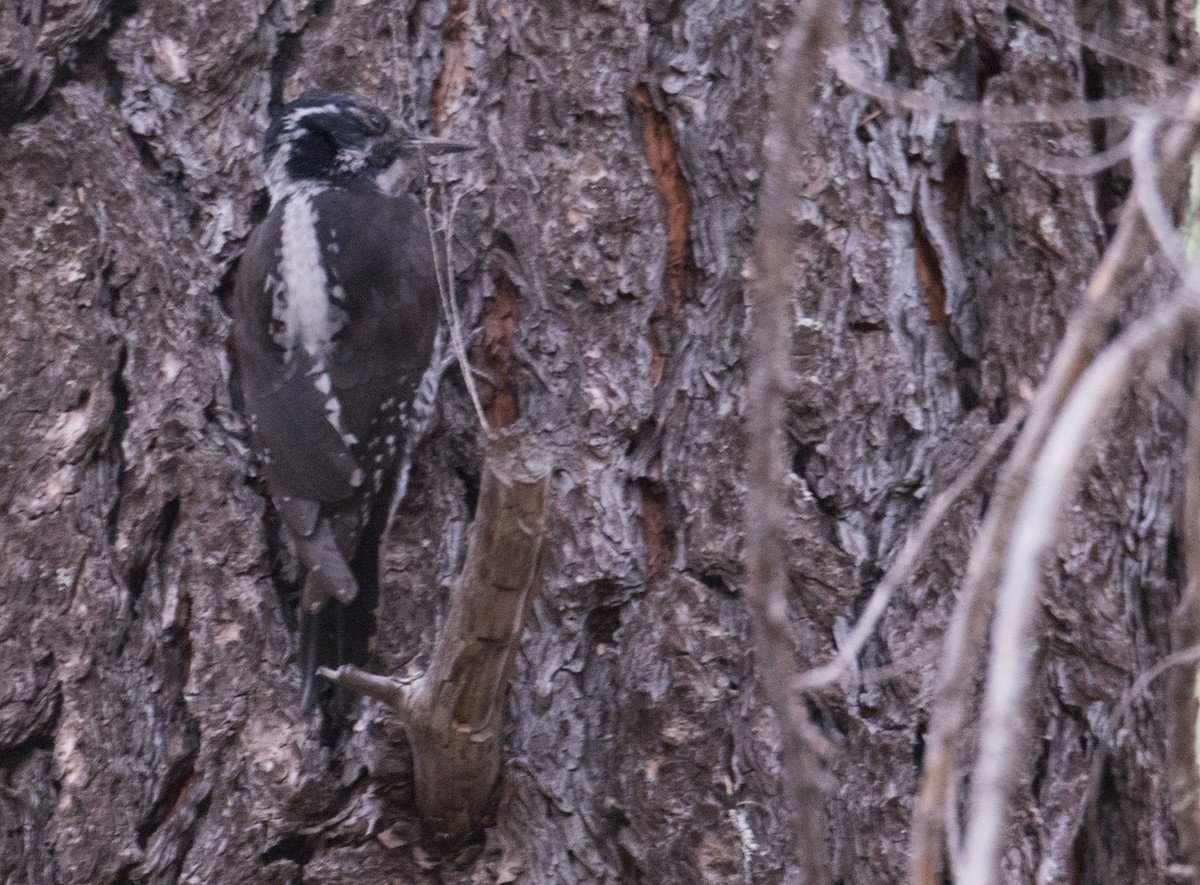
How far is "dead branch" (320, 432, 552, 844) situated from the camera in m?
1.99

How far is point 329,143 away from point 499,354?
84 cm

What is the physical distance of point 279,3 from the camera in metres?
2.95

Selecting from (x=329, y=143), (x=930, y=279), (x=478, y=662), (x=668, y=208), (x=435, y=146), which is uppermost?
(x=329, y=143)

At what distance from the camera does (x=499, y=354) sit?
287cm

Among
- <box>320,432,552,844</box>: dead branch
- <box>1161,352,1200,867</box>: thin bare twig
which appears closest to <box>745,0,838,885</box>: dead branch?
<box>1161,352,1200,867</box>: thin bare twig

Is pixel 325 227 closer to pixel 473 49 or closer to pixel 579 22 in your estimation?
pixel 473 49

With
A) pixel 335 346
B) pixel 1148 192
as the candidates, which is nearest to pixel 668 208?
pixel 335 346

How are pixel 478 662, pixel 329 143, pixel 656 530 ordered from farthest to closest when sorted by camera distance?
pixel 329 143 → pixel 656 530 → pixel 478 662

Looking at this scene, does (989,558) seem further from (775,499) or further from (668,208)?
(668,208)

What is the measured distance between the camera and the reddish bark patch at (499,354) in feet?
9.36

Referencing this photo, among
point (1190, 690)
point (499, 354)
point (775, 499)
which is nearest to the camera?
point (775, 499)

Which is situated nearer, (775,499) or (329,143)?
(775,499)

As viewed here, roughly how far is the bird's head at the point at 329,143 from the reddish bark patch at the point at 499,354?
13.4 inches

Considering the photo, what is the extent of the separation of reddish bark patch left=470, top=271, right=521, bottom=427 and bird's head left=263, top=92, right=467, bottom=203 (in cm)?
34
